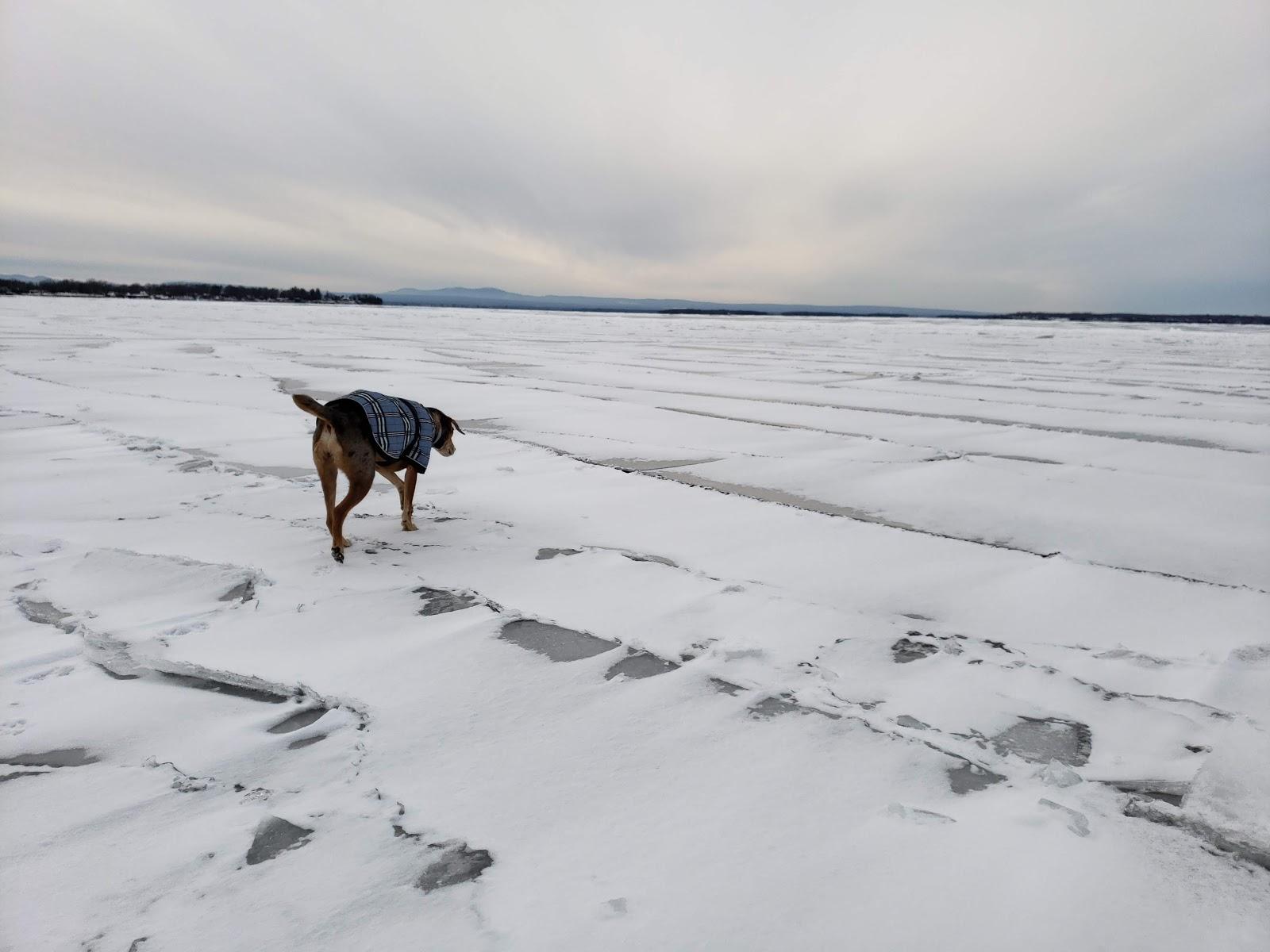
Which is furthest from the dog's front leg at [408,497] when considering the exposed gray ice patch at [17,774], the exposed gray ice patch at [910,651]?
the exposed gray ice patch at [910,651]

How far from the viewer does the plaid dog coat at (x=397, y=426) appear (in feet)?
11.7

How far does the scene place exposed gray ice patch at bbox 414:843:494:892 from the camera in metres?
1.57

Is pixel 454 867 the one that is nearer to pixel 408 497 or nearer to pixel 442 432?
pixel 408 497

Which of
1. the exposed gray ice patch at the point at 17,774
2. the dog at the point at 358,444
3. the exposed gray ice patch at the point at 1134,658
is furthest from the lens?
the dog at the point at 358,444

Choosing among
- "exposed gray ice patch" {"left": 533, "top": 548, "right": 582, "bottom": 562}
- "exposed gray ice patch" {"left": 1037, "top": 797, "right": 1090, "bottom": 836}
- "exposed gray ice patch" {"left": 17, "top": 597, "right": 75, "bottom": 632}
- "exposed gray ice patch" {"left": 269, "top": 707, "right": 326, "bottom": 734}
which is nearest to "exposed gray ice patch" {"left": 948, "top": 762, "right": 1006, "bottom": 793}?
"exposed gray ice patch" {"left": 1037, "top": 797, "right": 1090, "bottom": 836}

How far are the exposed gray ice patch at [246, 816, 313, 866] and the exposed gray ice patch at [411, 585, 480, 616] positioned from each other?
1249mm

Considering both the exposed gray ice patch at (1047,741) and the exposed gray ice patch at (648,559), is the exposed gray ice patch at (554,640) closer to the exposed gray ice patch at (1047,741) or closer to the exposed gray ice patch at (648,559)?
the exposed gray ice patch at (648,559)

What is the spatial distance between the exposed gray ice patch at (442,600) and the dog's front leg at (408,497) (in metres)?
0.87

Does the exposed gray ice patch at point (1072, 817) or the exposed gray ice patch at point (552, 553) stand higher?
the exposed gray ice patch at point (552, 553)

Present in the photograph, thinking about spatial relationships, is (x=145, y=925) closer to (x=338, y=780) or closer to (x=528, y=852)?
(x=338, y=780)

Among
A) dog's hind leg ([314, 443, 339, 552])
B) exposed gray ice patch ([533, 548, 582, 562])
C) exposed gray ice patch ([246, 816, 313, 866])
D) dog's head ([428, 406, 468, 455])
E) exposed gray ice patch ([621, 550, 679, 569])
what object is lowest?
exposed gray ice patch ([246, 816, 313, 866])

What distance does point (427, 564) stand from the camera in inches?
138

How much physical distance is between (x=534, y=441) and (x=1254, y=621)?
544 cm

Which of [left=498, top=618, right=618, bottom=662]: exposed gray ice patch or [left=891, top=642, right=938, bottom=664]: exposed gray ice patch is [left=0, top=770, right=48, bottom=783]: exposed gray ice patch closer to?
[left=498, top=618, right=618, bottom=662]: exposed gray ice patch
